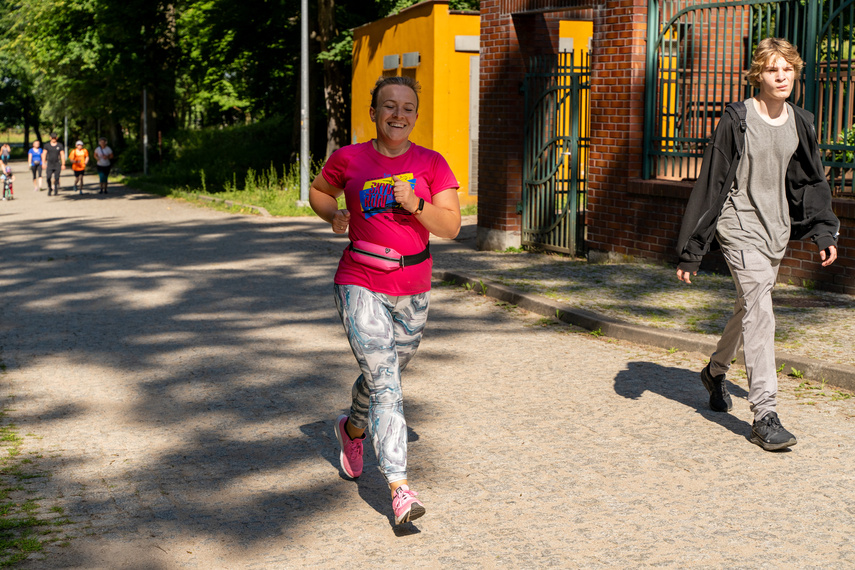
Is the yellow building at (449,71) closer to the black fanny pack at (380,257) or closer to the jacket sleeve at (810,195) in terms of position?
the jacket sleeve at (810,195)

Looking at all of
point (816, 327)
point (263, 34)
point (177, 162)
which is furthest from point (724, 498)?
point (177, 162)

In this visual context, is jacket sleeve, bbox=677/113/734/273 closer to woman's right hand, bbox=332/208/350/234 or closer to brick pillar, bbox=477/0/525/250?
woman's right hand, bbox=332/208/350/234

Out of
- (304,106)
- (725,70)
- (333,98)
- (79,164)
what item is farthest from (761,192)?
(79,164)

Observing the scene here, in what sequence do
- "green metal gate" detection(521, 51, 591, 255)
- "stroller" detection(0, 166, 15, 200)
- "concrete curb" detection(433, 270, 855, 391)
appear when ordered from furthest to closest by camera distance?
1. "stroller" detection(0, 166, 15, 200)
2. "green metal gate" detection(521, 51, 591, 255)
3. "concrete curb" detection(433, 270, 855, 391)

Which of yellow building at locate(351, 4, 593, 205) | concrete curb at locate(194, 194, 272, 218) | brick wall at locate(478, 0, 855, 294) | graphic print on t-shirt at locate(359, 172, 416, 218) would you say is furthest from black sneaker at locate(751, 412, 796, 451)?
concrete curb at locate(194, 194, 272, 218)

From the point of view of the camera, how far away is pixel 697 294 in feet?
32.3

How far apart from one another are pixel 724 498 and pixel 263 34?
95.6 feet

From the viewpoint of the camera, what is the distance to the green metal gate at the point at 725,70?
991 centimetres

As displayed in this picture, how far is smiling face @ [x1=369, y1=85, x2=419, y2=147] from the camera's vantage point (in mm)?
4285

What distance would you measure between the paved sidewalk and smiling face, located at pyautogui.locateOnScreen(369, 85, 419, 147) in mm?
1643

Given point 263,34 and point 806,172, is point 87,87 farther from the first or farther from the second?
point 806,172

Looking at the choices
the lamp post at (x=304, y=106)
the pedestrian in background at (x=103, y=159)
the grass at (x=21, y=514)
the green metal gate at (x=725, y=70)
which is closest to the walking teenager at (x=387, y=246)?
the grass at (x=21, y=514)

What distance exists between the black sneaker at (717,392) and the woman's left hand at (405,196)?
277 cm

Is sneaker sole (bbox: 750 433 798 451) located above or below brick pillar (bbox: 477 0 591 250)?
below
